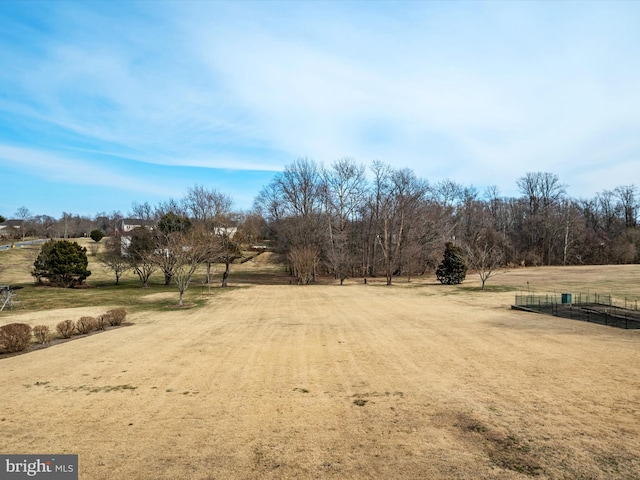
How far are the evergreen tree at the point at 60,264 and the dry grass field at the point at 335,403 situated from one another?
786 inches

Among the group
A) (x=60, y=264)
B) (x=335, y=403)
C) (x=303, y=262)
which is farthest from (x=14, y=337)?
(x=303, y=262)

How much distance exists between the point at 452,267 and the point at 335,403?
31.4 meters

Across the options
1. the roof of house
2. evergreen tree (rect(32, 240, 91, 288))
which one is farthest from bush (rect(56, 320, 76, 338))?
the roof of house

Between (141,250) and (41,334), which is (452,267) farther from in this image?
(41,334)

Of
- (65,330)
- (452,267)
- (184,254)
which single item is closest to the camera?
(65,330)

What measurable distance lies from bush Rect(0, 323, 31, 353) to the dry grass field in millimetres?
785

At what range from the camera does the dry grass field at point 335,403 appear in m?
5.66

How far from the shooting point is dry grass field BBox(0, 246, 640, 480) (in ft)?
18.6

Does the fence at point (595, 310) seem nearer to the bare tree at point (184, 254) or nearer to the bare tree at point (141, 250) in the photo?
the bare tree at point (184, 254)

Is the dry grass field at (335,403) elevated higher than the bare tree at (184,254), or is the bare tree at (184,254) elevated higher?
the bare tree at (184,254)

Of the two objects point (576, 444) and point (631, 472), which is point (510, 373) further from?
point (631, 472)

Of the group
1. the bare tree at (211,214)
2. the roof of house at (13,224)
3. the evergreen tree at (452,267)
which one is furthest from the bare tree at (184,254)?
the roof of house at (13,224)

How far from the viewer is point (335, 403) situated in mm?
8000

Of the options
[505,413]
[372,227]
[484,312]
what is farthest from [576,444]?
[372,227]
